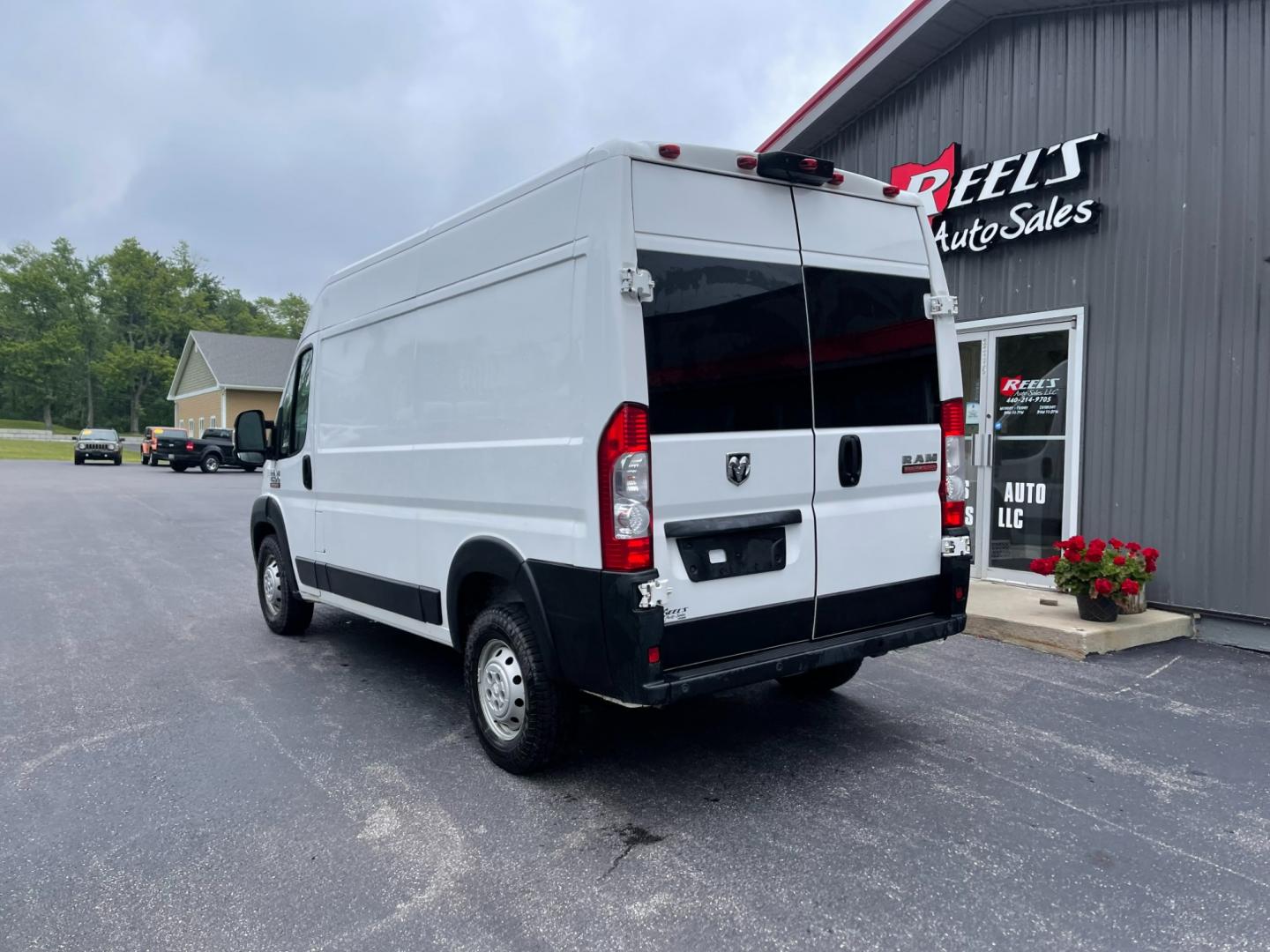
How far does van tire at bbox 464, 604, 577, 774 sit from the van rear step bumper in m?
0.60

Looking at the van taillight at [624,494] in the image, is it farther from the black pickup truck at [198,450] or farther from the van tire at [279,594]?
the black pickup truck at [198,450]

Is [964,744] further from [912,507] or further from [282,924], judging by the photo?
[282,924]

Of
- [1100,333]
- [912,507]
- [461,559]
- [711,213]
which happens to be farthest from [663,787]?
[1100,333]

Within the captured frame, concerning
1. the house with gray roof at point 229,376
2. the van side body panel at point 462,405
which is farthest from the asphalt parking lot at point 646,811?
the house with gray roof at point 229,376

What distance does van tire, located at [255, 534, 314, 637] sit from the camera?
636 centimetres

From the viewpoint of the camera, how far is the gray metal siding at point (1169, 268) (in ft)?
20.2

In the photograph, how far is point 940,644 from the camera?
6.29 metres

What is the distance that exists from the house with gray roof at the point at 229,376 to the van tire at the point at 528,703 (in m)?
42.0

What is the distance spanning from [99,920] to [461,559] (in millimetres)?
1901

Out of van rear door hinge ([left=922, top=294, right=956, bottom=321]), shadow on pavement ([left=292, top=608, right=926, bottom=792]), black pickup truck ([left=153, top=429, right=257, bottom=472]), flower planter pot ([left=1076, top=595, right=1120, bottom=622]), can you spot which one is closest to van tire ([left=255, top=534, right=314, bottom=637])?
shadow on pavement ([left=292, top=608, right=926, bottom=792])

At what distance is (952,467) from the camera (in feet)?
14.1

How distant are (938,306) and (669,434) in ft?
5.75

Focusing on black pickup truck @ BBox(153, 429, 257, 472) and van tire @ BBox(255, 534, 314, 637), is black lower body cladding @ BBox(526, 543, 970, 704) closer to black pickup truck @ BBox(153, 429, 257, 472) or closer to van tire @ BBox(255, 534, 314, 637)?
van tire @ BBox(255, 534, 314, 637)

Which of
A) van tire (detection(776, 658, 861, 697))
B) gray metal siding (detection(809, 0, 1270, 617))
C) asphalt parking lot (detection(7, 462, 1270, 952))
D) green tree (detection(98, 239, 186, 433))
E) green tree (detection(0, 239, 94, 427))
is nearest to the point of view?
asphalt parking lot (detection(7, 462, 1270, 952))
